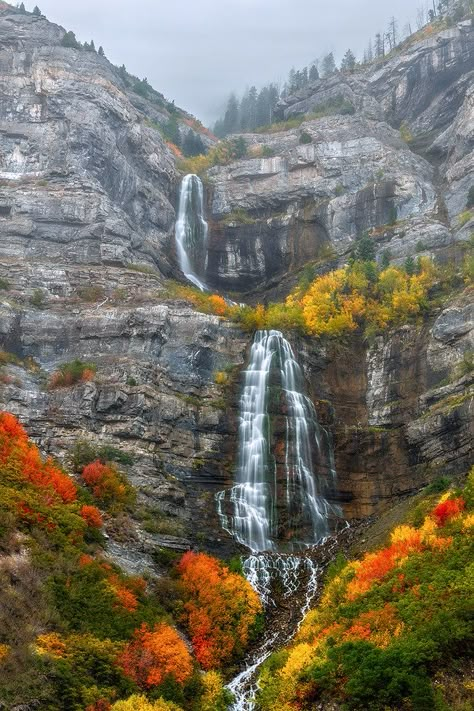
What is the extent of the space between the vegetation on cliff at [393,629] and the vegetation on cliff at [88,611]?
2.93 meters

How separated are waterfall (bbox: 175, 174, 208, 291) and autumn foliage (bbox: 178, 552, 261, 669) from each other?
34.2 metres

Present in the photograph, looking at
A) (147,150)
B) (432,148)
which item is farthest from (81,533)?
(432,148)

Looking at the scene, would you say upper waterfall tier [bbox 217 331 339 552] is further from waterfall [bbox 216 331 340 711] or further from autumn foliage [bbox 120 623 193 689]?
autumn foliage [bbox 120 623 193 689]

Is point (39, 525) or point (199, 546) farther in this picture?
point (199, 546)

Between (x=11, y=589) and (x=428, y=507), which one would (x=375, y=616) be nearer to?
(x=428, y=507)

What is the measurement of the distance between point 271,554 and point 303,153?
48720 millimetres

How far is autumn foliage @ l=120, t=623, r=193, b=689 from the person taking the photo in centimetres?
2175

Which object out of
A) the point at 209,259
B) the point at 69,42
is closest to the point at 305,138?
the point at 209,259

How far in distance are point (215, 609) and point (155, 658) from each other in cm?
527

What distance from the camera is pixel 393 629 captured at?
846 inches

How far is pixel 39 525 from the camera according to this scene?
2580 cm

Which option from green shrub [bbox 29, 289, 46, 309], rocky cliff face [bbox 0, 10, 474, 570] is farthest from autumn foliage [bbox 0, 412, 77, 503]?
green shrub [bbox 29, 289, 46, 309]

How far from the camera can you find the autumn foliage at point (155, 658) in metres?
21.8

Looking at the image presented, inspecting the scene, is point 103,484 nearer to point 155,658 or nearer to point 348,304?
point 155,658
